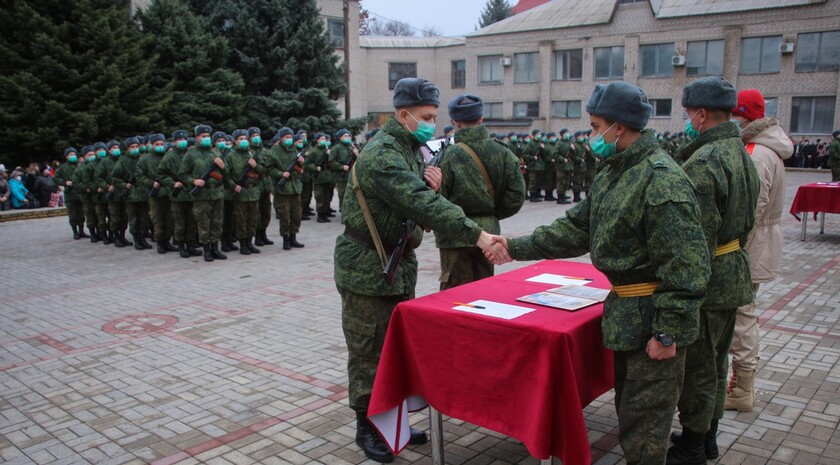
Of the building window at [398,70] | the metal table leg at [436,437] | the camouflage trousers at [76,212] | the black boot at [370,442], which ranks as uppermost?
the building window at [398,70]

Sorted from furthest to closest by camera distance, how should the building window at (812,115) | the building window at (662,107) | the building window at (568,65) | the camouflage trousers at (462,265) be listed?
the building window at (568,65)
the building window at (662,107)
the building window at (812,115)
the camouflage trousers at (462,265)

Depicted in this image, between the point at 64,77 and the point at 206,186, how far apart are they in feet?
44.7

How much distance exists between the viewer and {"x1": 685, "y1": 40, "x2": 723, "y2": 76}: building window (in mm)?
31969

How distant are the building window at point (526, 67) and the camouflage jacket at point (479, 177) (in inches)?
1361

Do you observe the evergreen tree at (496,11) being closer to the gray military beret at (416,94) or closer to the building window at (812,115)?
the building window at (812,115)

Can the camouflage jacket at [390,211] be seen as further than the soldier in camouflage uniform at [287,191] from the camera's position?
No

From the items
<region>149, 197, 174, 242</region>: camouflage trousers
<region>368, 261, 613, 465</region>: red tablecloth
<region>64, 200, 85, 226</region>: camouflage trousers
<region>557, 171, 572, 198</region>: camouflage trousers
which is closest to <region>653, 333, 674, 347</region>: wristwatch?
<region>368, 261, 613, 465</region>: red tablecloth

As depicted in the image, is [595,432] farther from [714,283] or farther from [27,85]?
[27,85]

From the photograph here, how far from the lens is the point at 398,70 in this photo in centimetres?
4297

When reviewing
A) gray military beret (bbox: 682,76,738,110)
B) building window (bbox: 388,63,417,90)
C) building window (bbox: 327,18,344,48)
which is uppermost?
building window (bbox: 327,18,344,48)

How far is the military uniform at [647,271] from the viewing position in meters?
2.71

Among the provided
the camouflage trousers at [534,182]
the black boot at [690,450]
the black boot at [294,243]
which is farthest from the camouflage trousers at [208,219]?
the camouflage trousers at [534,182]

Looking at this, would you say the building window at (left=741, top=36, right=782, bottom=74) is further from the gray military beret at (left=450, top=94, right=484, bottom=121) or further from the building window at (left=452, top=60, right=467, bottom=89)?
the gray military beret at (left=450, top=94, right=484, bottom=121)

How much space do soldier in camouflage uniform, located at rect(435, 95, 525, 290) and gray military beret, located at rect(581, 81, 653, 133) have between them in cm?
209
